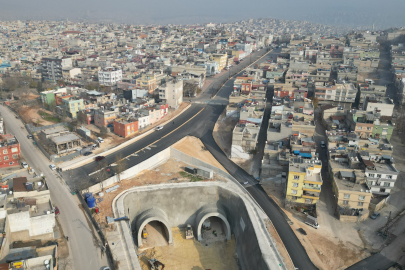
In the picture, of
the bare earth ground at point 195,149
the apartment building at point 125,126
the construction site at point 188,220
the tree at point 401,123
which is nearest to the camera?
the construction site at point 188,220

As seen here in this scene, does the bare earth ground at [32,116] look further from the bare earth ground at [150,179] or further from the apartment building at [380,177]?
the apartment building at [380,177]

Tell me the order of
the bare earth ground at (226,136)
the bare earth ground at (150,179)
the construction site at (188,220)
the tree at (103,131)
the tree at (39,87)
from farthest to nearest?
the tree at (39,87) < the tree at (103,131) < the bare earth ground at (226,136) < the bare earth ground at (150,179) < the construction site at (188,220)

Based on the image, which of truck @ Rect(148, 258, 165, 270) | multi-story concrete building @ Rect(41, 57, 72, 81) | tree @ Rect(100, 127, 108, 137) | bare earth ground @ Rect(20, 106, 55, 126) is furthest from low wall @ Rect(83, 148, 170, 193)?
multi-story concrete building @ Rect(41, 57, 72, 81)

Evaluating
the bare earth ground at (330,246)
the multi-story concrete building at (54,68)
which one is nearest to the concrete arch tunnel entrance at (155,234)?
the bare earth ground at (330,246)

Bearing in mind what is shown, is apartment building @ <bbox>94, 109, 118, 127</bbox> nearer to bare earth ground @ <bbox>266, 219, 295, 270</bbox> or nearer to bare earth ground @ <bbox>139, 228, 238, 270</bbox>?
bare earth ground @ <bbox>139, 228, 238, 270</bbox>

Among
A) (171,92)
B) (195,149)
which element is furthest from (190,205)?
(171,92)

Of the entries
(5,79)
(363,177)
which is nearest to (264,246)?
(363,177)

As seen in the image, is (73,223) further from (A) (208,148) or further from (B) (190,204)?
(A) (208,148)
